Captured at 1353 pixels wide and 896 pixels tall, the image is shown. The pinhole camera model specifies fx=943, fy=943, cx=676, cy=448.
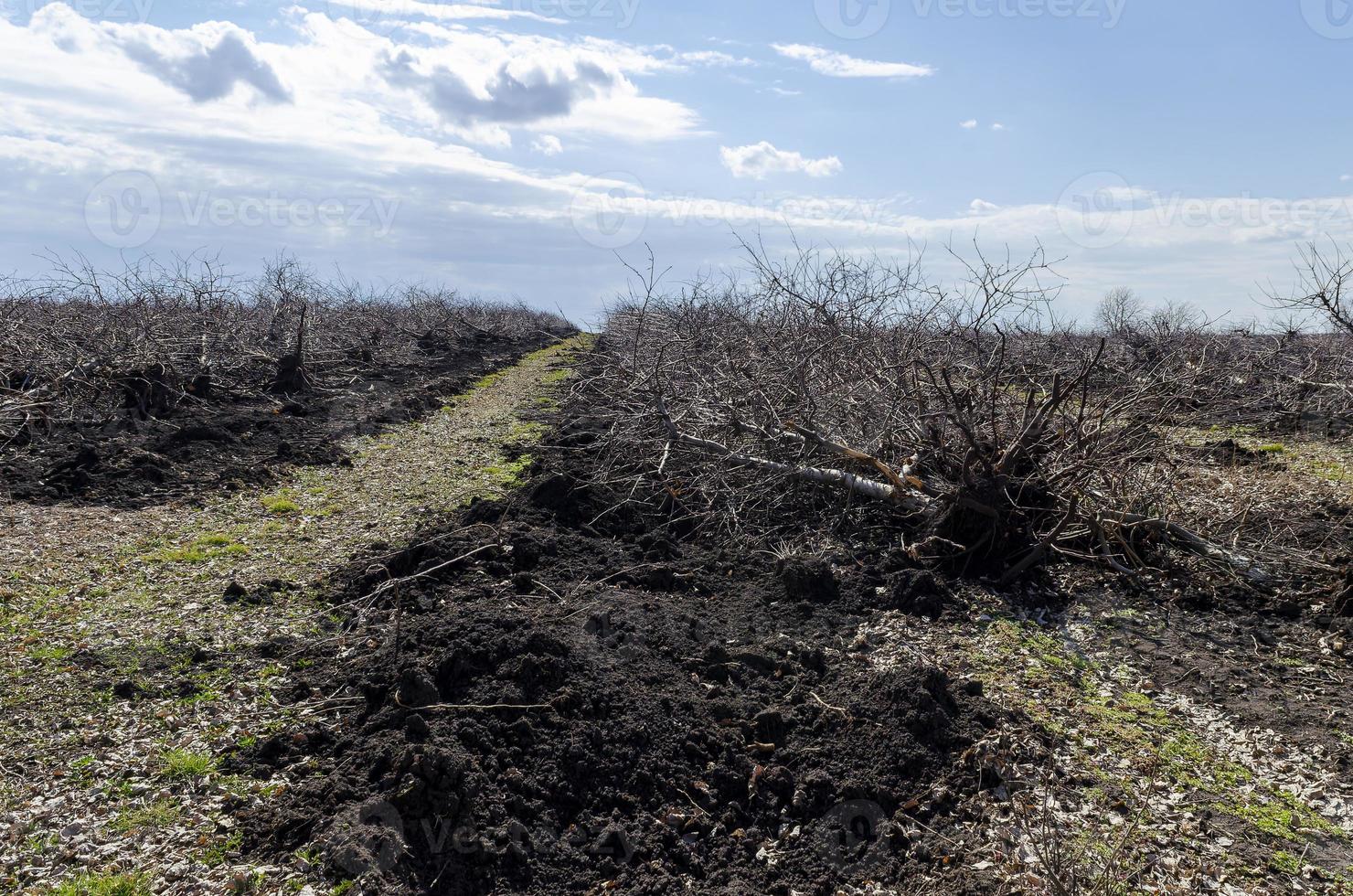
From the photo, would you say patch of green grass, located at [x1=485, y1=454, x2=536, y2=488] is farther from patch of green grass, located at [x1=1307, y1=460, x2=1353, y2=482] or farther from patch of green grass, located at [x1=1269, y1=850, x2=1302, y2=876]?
patch of green grass, located at [x1=1307, y1=460, x2=1353, y2=482]

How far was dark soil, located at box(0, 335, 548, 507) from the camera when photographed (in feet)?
26.6

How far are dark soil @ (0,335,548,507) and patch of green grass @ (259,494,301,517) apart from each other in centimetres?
48

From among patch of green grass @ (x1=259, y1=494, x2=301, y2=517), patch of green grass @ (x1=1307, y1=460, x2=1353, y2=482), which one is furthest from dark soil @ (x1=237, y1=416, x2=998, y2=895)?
patch of green grass @ (x1=1307, y1=460, x2=1353, y2=482)

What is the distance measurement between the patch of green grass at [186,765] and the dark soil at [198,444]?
457 centimetres

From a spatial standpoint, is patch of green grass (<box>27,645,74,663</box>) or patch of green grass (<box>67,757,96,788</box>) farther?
patch of green grass (<box>27,645,74,663</box>)

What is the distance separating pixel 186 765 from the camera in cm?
385

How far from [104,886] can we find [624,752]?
1805 millimetres

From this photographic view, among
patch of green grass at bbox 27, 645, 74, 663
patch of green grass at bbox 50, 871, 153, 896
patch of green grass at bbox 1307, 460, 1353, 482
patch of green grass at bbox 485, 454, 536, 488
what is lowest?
patch of green grass at bbox 27, 645, 74, 663

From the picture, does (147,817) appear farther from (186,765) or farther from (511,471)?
(511,471)

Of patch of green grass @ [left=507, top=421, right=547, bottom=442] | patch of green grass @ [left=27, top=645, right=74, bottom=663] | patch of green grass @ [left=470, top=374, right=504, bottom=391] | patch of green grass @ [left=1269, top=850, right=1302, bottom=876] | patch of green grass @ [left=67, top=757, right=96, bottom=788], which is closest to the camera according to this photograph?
patch of green grass @ [left=1269, top=850, right=1302, bottom=876]

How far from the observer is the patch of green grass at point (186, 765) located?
3801 millimetres

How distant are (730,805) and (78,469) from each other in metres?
7.32

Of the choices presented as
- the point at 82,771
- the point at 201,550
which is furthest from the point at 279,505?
the point at 82,771

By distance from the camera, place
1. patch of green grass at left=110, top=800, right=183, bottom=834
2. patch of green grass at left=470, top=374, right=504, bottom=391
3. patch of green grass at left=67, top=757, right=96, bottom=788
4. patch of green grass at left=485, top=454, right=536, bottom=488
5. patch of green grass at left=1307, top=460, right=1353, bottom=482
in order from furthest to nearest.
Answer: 1. patch of green grass at left=470, top=374, right=504, bottom=391
2. patch of green grass at left=1307, top=460, right=1353, bottom=482
3. patch of green grass at left=485, top=454, right=536, bottom=488
4. patch of green grass at left=67, top=757, right=96, bottom=788
5. patch of green grass at left=110, top=800, right=183, bottom=834
